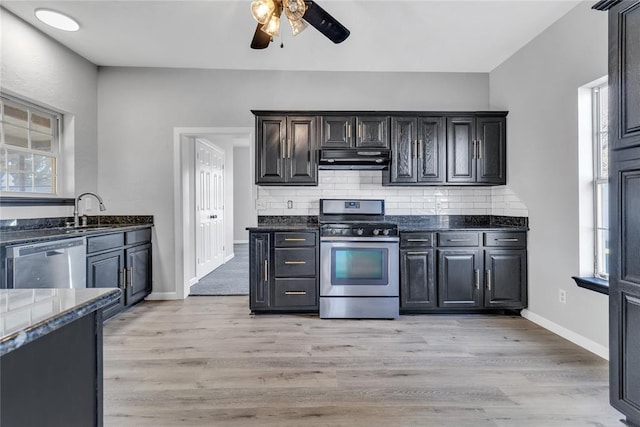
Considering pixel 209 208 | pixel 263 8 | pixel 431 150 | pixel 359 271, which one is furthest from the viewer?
pixel 209 208

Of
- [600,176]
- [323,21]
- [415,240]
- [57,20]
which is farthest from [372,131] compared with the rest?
[57,20]

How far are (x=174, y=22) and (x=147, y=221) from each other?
2.26m

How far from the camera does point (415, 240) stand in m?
3.54

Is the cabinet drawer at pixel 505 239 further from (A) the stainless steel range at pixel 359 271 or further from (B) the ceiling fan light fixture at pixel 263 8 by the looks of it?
(B) the ceiling fan light fixture at pixel 263 8

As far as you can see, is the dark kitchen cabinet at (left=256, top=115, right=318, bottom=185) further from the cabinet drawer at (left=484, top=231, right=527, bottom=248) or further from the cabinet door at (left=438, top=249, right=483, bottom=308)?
the cabinet drawer at (left=484, top=231, right=527, bottom=248)

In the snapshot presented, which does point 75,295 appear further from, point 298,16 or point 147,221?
point 147,221

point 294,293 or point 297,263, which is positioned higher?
point 297,263

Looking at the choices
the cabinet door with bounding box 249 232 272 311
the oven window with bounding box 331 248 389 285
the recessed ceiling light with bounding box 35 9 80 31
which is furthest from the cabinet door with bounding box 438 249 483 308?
the recessed ceiling light with bounding box 35 9 80 31

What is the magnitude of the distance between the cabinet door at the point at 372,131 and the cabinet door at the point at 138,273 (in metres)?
2.75

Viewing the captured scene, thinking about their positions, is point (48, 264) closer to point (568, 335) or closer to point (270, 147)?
point (270, 147)

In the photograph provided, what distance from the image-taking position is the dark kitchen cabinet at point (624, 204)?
1.71 metres

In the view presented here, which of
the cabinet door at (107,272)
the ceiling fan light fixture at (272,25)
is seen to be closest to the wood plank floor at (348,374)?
the cabinet door at (107,272)

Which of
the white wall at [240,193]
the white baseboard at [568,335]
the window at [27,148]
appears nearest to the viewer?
the white baseboard at [568,335]

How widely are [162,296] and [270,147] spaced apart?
2261mm
